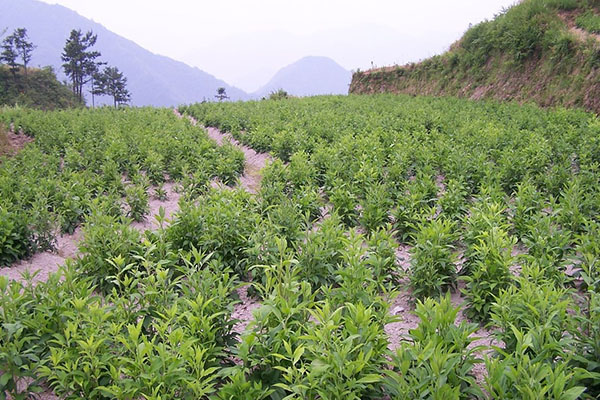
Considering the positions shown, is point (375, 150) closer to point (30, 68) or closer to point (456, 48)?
point (456, 48)

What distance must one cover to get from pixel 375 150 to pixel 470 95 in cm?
1577

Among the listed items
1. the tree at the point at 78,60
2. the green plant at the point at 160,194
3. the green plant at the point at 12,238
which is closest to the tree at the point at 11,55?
the tree at the point at 78,60

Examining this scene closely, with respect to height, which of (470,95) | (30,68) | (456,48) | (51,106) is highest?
(456,48)

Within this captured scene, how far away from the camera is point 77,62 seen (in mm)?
67875

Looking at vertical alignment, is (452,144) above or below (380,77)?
below

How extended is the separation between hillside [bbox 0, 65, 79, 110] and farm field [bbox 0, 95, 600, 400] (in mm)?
54474

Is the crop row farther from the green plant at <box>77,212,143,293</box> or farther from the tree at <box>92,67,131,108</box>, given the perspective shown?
the tree at <box>92,67,131,108</box>

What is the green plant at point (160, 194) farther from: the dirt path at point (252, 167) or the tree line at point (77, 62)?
the tree line at point (77, 62)

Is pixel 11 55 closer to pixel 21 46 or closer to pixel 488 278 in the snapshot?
pixel 21 46

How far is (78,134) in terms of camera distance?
14172 millimetres

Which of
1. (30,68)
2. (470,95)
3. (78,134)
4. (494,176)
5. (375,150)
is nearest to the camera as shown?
Answer: (494,176)

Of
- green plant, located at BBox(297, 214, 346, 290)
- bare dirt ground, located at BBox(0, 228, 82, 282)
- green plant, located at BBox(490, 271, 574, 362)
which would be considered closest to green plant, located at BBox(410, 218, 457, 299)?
green plant, located at BBox(297, 214, 346, 290)

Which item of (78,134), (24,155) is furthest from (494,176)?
(78,134)

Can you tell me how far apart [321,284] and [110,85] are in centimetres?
7860
